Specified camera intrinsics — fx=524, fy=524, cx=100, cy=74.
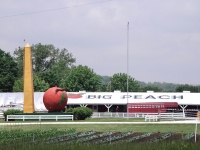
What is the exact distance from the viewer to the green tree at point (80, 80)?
102 m

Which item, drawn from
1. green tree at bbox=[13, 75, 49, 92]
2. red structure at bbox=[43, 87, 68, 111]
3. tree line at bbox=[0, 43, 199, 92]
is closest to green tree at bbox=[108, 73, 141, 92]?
tree line at bbox=[0, 43, 199, 92]

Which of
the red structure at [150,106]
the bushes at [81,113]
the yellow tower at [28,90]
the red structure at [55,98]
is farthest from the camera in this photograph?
the red structure at [150,106]

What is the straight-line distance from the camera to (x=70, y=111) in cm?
5266

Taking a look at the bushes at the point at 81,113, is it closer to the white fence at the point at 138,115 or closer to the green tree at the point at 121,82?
the white fence at the point at 138,115

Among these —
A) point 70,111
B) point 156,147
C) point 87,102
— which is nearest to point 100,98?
point 87,102

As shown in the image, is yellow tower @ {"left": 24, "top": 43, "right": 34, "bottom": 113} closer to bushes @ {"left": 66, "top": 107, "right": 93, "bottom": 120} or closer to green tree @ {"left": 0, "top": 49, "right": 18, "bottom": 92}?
bushes @ {"left": 66, "top": 107, "right": 93, "bottom": 120}

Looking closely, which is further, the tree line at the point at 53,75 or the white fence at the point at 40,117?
the tree line at the point at 53,75

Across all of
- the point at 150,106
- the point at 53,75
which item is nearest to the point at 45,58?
the point at 53,75

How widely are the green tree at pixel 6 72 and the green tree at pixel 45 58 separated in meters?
17.6

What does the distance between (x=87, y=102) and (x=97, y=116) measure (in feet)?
31.3

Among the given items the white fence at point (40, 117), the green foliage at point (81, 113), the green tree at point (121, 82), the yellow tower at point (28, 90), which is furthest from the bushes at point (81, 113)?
the green tree at point (121, 82)

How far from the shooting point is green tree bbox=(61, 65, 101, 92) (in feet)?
336

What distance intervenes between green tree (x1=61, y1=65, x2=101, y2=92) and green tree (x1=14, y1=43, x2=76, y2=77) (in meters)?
20.4

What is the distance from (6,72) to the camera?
100 metres
